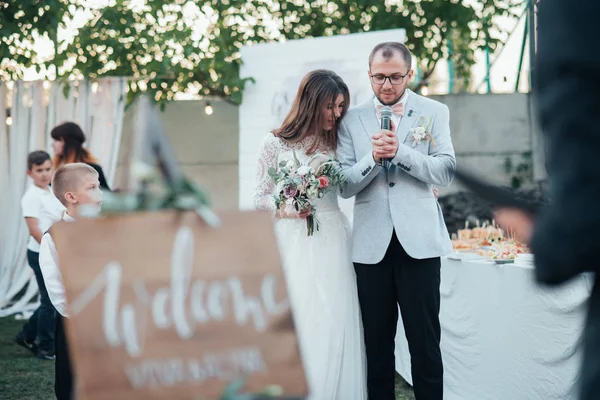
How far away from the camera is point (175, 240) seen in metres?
1.64

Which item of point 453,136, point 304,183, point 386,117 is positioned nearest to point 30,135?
point 453,136

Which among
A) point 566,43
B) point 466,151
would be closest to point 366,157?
point 566,43

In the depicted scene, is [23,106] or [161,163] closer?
[161,163]

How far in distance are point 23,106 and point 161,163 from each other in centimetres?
795

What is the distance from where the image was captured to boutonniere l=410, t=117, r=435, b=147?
3.76 m

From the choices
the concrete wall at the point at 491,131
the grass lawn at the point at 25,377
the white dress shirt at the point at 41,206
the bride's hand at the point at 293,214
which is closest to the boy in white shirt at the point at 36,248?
the white dress shirt at the point at 41,206

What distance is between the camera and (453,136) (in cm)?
1056

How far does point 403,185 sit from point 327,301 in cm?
72

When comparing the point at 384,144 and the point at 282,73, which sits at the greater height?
the point at 282,73

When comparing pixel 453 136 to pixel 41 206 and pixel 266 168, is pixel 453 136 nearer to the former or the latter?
pixel 41 206

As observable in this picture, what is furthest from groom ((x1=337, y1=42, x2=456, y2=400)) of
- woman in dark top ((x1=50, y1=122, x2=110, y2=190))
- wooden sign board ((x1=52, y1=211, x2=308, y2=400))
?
woman in dark top ((x1=50, y1=122, x2=110, y2=190))

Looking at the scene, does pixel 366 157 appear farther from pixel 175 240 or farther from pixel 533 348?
pixel 175 240

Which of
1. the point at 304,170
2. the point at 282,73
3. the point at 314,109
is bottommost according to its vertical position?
the point at 304,170

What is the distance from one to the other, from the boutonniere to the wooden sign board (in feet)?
7.17
